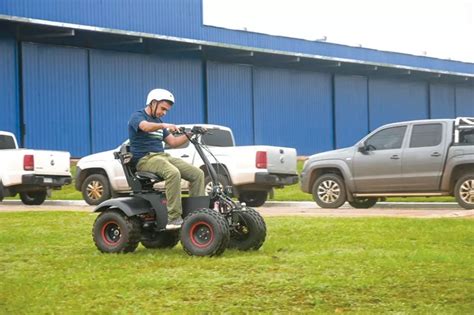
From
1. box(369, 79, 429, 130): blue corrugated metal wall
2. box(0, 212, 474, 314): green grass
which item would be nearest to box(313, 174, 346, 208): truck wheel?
box(0, 212, 474, 314): green grass

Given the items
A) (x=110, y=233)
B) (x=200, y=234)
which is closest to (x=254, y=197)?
(x=110, y=233)

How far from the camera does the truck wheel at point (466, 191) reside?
18.5m

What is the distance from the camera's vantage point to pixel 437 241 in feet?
38.5

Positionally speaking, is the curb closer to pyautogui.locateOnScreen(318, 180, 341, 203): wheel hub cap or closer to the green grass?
pyautogui.locateOnScreen(318, 180, 341, 203): wheel hub cap

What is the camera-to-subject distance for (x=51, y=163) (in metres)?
23.8

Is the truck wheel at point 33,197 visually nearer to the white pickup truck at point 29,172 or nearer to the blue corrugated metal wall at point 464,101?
the white pickup truck at point 29,172

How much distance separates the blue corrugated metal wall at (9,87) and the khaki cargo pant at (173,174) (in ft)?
78.2

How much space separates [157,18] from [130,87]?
307cm

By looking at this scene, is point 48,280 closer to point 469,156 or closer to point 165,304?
point 165,304

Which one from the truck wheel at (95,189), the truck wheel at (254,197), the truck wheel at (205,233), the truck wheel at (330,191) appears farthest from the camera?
the truck wheel at (95,189)

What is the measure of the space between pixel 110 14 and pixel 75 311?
30.4m

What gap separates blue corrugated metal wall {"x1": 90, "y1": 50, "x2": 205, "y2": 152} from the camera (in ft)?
122

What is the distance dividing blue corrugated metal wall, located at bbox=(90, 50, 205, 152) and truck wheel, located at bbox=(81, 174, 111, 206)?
1374 cm

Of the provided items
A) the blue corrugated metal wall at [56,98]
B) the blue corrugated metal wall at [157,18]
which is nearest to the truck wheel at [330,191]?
the blue corrugated metal wall at [56,98]
